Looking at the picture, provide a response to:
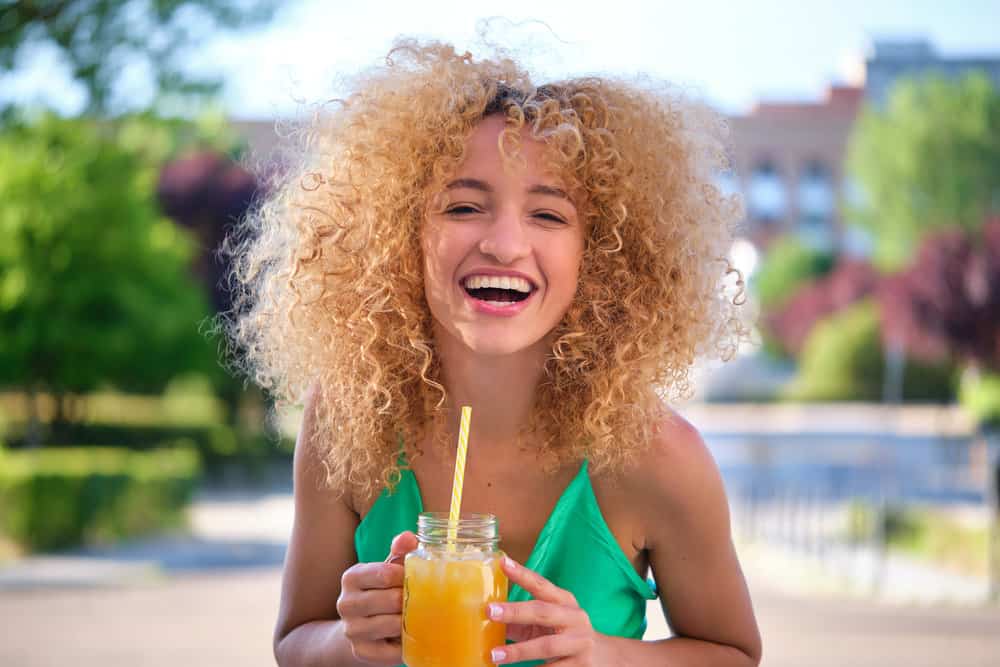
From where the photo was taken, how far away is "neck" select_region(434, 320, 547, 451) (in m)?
2.22

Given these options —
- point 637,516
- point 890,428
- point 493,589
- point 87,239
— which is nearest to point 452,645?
Answer: point 493,589

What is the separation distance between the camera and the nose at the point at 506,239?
2.00 metres

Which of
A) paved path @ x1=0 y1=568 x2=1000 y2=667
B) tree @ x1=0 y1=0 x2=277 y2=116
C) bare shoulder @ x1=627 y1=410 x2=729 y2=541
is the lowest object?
paved path @ x1=0 y1=568 x2=1000 y2=667

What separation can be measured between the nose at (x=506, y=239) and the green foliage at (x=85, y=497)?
438 inches

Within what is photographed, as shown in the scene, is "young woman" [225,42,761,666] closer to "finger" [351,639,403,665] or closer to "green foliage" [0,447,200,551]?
"finger" [351,639,403,665]

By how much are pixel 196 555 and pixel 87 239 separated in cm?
697

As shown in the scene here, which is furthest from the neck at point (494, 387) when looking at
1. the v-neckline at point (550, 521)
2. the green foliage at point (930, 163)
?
the green foliage at point (930, 163)

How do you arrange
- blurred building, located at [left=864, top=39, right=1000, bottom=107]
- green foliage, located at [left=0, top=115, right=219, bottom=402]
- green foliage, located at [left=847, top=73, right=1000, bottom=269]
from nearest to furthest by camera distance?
green foliage, located at [left=0, top=115, right=219, bottom=402]
green foliage, located at [left=847, top=73, right=1000, bottom=269]
blurred building, located at [left=864, top=39, right=1000, bottom=107]

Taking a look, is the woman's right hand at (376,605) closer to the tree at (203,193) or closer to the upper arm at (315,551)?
the upper arm at (315,551)

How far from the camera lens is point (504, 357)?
7.28 ft

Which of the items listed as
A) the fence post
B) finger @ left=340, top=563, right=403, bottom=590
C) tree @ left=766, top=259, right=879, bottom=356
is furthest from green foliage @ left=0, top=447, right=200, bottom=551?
tree @ left=766, top=259, right=879, bottom=356

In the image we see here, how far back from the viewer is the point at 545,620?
1.77 m

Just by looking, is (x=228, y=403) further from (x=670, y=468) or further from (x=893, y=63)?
(x=893, y=63)

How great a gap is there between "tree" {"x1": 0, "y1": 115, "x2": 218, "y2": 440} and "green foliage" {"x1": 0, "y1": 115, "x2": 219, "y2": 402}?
0.06 ft
